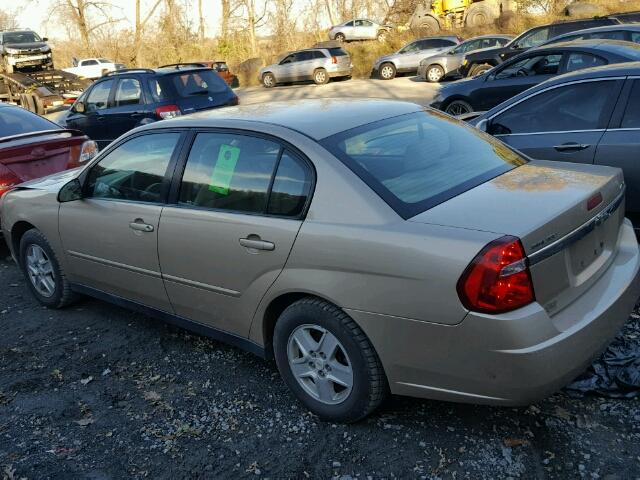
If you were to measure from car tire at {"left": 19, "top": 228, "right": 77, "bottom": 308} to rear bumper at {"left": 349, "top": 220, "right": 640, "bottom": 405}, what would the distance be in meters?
2.90

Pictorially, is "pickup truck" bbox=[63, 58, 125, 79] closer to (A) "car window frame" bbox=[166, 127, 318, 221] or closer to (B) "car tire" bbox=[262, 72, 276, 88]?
(B) "car tire" bbox=[262, 72, 276, 88]

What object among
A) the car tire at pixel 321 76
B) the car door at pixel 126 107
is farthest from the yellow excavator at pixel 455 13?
the car door at pixel 126 107

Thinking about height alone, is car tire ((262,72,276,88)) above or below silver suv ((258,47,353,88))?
below

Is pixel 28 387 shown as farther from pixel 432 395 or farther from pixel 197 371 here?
pixel 432 395

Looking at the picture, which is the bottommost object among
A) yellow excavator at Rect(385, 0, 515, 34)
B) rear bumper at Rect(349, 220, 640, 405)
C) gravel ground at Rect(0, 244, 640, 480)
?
gravel ground at Rect(0, 244, 640, 480)

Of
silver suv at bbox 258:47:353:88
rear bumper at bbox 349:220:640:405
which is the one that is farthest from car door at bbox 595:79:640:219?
silver suv at bbox 258:47:353:88

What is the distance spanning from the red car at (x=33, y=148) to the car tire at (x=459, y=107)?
6.06 meters

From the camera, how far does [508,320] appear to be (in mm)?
2426

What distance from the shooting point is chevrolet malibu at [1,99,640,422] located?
2500 mm

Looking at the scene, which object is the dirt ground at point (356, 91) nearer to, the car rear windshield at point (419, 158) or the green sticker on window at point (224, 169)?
the car rear windshield at point (419, 158)

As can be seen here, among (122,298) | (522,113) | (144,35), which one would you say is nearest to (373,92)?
(522,113)

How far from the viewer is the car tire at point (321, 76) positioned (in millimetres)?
25683

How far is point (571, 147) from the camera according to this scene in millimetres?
4820

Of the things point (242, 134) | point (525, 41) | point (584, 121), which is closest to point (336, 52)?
point (525, 41)
